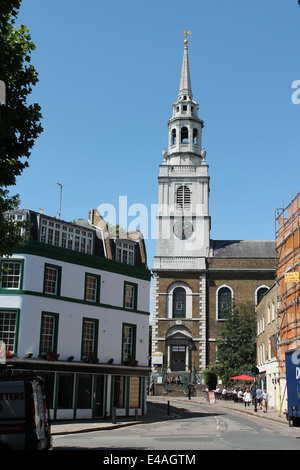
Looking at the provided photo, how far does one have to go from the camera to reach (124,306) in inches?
1283

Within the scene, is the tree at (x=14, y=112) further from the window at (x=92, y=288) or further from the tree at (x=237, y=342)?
the tree at (x=237, y=342)

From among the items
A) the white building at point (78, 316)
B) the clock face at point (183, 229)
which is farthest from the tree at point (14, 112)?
the clock face at point (183, 229)

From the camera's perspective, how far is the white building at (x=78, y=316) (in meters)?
27.0

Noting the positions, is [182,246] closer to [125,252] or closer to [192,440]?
[125,252]

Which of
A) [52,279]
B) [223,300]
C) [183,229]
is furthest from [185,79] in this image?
[52,279]

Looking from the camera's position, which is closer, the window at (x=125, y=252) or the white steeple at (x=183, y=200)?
the window at (x=125, y=252)

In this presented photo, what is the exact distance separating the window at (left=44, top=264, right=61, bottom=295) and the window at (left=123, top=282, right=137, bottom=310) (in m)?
5.18

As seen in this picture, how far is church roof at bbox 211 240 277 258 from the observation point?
66762mm

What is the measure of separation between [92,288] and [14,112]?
17.8 m

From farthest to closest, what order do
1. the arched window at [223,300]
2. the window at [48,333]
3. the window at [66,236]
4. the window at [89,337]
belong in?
the arched window at [223,300]
the window at [89,337]
the window at [66,236]
the window at [48,333]

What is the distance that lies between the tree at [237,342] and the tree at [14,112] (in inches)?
1758

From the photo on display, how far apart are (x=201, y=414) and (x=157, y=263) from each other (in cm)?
3214
